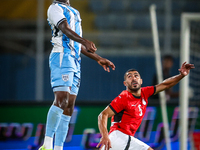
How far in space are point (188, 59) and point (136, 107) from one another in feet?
6.96

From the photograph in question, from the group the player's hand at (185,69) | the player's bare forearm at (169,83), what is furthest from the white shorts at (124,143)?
the player's hand at (185,69)

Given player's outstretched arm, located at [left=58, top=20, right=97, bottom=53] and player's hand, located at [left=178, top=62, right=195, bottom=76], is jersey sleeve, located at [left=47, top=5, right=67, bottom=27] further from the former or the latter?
player's hand, located at [left=178, top=62, right=195, bottom=76]

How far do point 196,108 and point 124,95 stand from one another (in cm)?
305

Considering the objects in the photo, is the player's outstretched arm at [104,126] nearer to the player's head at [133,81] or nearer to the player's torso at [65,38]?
the player's head at [133,81]

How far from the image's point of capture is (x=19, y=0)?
9875 millimetres

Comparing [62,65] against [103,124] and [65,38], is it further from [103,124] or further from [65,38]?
[103,124]

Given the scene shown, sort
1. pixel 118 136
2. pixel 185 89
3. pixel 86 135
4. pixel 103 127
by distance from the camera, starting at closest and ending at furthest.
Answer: pixel 103 127 < pixel 118 136 < pixel 185 89 < pixel 86 135

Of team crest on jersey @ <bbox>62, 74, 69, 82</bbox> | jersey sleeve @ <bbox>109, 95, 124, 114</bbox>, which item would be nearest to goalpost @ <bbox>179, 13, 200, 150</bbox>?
jersey sleeve @ <bbox>109, 95, 124, 114</bbox>

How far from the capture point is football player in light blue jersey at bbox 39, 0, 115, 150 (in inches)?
112

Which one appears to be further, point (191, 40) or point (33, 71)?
point (33, 71)

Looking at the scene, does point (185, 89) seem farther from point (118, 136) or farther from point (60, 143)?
point (60, 143)

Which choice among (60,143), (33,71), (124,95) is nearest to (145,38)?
(33,71)

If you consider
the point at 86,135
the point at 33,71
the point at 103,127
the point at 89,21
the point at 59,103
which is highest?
the point at 89,21

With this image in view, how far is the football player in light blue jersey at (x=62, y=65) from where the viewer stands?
284cm
